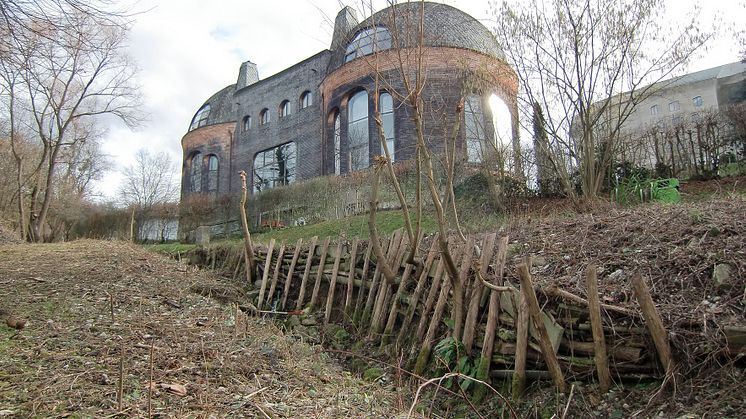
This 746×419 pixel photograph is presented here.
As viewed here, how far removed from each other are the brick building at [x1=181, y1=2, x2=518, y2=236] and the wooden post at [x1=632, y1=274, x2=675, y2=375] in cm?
622

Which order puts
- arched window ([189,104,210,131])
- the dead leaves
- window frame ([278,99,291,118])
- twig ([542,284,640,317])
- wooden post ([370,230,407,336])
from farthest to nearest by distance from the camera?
arched window ([189,104,210,131]) < window frame ([278,99,291,118]) < wooden post ([370,230,407,336]) < twig ([542,284,640,317]) < the dead leaves

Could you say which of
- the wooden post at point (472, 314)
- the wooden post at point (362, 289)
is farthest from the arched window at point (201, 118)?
the wooden post at point (472, 314)

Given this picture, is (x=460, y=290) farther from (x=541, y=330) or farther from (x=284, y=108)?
(x=284, y=108)

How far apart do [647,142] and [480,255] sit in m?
7.36

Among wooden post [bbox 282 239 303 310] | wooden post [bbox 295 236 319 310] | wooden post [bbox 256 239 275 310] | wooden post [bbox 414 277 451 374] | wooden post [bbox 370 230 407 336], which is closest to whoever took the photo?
wooden post [bbox 414 277 451 374]

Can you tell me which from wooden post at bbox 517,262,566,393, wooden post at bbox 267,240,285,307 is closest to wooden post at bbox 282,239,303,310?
wooden post at bbox 267,240,285,307

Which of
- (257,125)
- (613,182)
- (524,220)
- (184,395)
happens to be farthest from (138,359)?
(257,125)

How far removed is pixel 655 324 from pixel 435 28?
11.8 meters

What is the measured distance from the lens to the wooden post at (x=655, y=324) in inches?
136

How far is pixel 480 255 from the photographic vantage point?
5039 millimetres

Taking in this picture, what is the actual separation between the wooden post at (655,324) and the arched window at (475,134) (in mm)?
6589

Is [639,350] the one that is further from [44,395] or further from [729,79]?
[729,79]

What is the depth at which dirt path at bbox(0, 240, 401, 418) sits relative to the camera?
3.47 m

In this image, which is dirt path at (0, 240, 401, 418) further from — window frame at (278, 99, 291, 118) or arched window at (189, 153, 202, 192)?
arched window at (189, 153, 202, 192)
